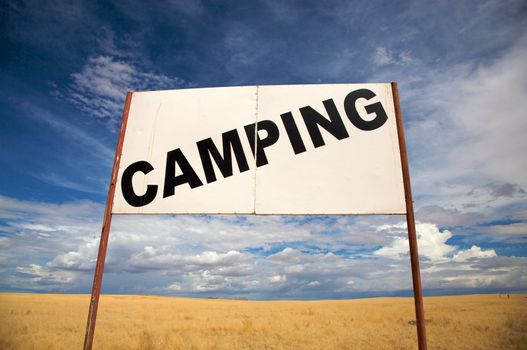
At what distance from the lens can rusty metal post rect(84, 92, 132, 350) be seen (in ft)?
13.6

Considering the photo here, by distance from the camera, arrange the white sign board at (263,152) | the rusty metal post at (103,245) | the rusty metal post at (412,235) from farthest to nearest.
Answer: the white sign board at (263,152)
the rusty metal post at (103,245)
the rusty metal post at (412,235)

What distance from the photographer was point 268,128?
489 centimetres

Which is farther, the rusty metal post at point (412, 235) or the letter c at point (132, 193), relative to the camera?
the letter c at point (132, 193)

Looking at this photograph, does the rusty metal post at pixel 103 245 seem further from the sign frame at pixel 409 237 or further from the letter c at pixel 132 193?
the letter c at pixel 132 193

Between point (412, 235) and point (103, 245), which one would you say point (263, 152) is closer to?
point (412, 235)

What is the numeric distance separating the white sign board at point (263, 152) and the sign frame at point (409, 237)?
72mm

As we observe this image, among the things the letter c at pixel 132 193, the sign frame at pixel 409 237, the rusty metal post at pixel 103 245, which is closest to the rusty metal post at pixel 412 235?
the sign frame at pixel 409 237

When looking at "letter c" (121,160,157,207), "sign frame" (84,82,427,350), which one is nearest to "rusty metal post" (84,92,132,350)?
"sign frame" (84,82,427,350)

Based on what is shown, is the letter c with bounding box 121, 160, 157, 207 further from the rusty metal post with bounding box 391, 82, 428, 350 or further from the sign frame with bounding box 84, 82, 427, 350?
the rusty metal post with bounding box 391, 82, 428, 350

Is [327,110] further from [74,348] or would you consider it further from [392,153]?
[74,348]

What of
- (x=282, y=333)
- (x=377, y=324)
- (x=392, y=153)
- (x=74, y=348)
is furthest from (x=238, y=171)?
(x=377, y=324)

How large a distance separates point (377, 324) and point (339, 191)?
16.9 m

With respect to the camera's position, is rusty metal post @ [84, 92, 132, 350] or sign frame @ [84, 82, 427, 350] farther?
rusty metal post @ [84, 92, 132, 350]

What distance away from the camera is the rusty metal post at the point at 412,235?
3849 mm
